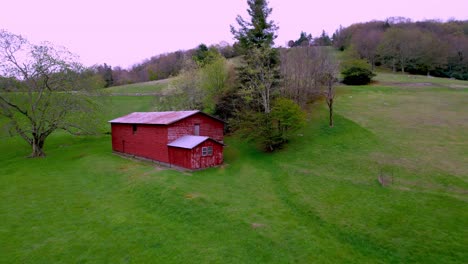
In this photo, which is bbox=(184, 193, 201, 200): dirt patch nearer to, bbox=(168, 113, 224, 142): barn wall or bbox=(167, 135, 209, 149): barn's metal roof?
bbox=(167, 135, 209, 149): barn's metal roof

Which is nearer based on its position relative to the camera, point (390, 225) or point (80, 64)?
point (390, 225)

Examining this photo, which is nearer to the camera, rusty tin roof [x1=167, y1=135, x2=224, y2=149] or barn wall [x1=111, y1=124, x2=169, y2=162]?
rusty tin roof [x1=167, y1=135, x2=224, y2=149]

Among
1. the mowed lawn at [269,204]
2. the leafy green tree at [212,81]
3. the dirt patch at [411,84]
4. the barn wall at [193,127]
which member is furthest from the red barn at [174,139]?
the dirt patch at [411,84]

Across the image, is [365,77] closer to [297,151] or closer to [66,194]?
[297,151]

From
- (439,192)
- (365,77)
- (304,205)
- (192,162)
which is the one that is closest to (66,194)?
(192,162)

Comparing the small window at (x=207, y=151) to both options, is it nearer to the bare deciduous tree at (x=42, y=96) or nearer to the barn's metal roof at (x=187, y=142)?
the barn's metal roof at (x=187, y=142)

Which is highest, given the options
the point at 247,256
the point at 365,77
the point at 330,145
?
the point at 365,77

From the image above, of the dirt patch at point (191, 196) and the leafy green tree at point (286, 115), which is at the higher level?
the leafy green tree at point (286, 115)

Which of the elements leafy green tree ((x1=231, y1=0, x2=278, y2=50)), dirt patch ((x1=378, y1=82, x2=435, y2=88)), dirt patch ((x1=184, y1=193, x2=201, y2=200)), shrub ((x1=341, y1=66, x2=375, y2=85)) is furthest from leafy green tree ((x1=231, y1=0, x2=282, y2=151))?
dirt patch ((x1=378, y1=82, x2=435, y2=88))
